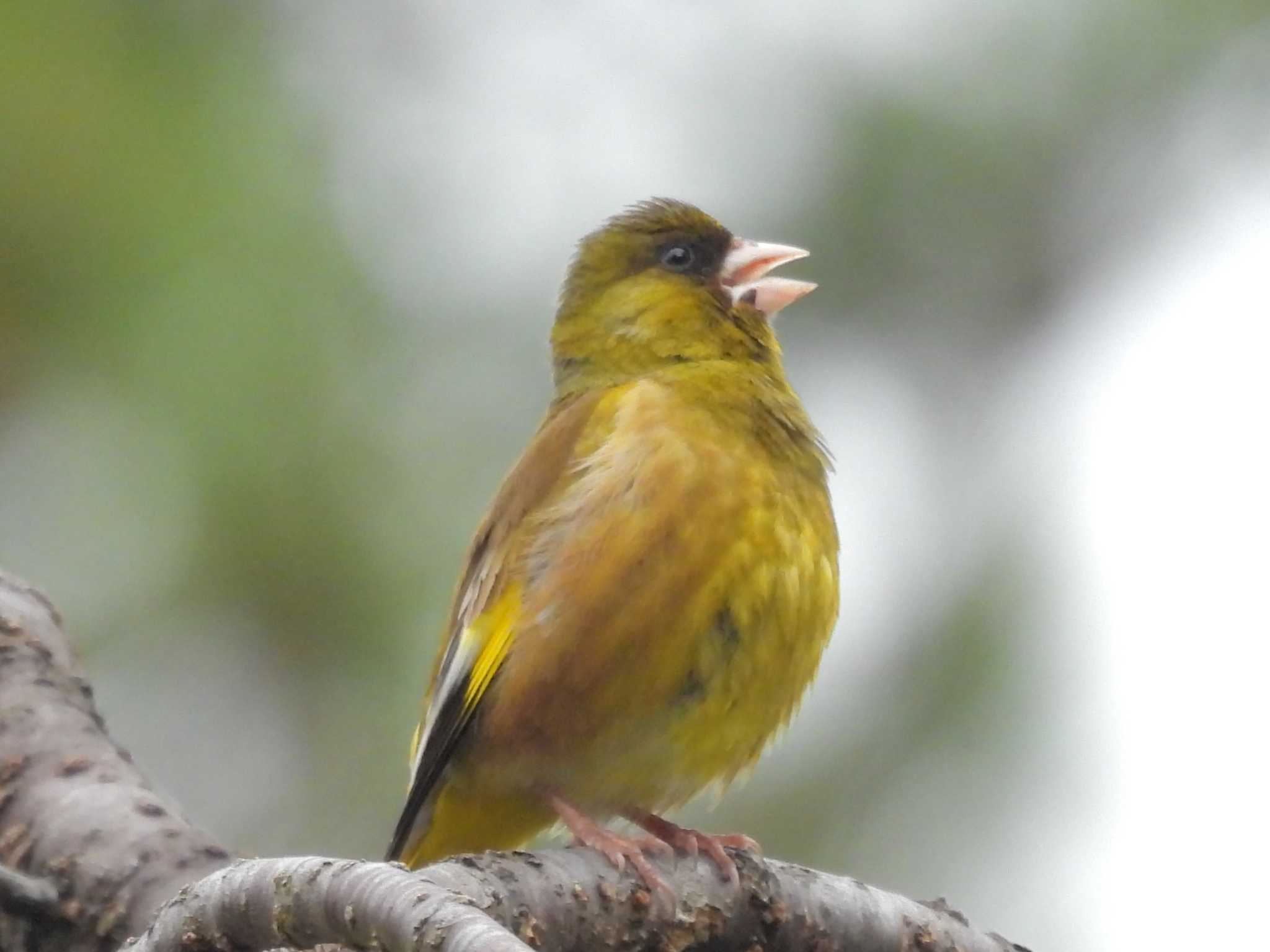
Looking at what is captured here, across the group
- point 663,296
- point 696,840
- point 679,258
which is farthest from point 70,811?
point 679,258

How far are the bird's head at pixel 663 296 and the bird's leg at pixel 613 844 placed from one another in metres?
1.13

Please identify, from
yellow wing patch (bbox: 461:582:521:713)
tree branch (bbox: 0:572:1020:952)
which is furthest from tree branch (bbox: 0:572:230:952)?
yellow wing patch (bbox: 461:582:521:713)

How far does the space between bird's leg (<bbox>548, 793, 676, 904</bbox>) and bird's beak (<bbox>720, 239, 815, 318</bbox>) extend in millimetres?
1313

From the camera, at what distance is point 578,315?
14.6 feet

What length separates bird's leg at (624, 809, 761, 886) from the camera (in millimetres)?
2893

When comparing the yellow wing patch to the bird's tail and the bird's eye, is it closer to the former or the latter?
the bird's tail

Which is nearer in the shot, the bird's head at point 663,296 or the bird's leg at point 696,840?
the bird's leg at point 696,840

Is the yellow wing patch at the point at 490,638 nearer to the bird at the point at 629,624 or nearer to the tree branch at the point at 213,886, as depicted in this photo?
the bird at the point at 629,624

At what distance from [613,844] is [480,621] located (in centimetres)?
78

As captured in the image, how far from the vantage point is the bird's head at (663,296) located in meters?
4.22

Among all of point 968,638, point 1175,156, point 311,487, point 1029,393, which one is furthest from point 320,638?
point 1175,156

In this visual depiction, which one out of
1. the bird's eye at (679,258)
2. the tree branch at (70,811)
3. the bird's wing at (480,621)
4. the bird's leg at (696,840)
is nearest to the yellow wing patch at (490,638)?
the bird's wing at (480,621)

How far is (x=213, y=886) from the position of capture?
2.24 m

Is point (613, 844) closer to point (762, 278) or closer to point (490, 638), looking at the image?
point (490, 638)
